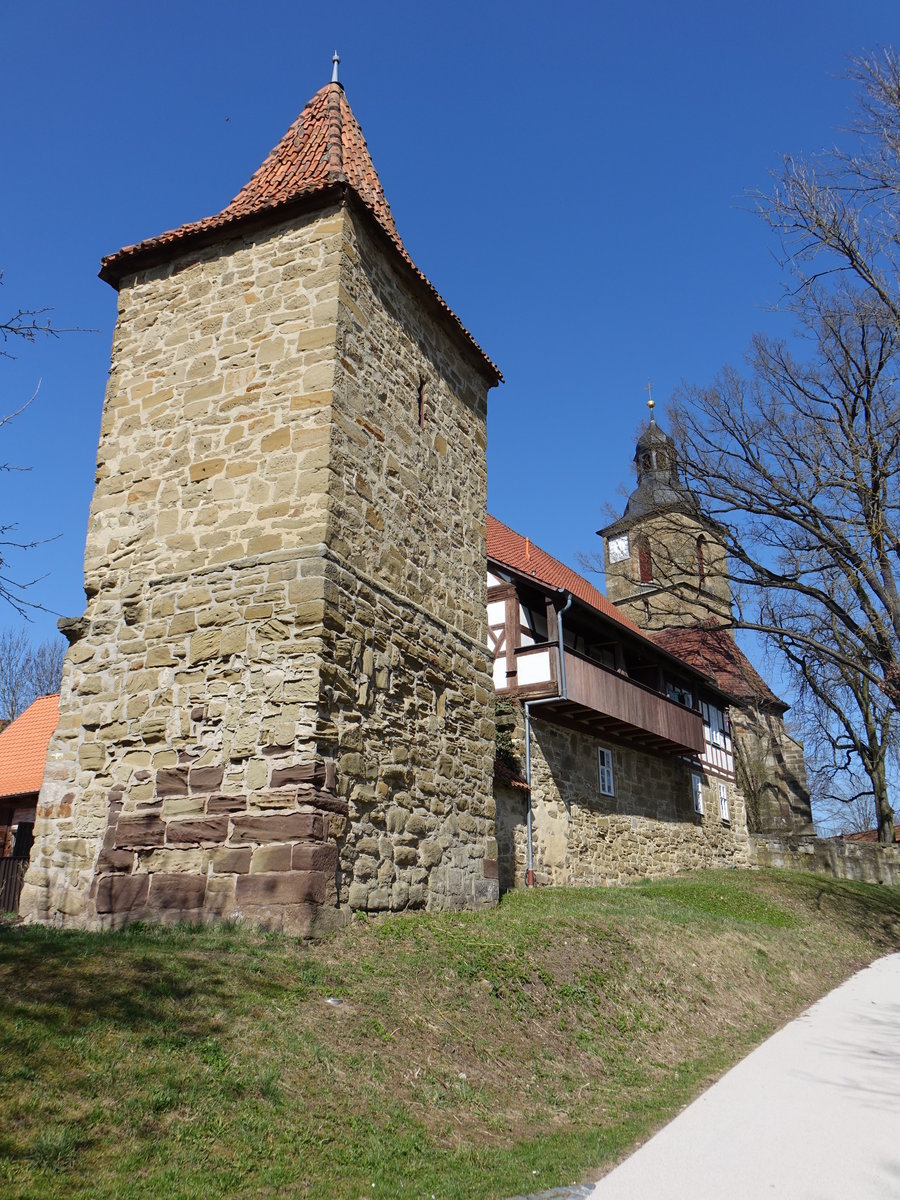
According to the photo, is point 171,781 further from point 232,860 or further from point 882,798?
point 882,798

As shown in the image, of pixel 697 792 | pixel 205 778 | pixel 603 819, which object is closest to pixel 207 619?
pixel 205 778

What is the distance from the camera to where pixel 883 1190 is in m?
3.94

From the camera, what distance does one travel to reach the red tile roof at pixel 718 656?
19.0 meters

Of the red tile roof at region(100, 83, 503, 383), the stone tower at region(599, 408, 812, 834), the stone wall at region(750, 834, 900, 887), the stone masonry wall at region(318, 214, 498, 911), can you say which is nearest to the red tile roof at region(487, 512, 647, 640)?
the stone tower at region(599, 408, 812, 834)

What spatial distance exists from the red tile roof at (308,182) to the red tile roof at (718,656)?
32.6 feet

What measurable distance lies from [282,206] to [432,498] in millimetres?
3297

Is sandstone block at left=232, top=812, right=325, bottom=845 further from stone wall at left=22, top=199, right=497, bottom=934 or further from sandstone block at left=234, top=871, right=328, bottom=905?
sandstone block at left=234, top=871, right=328, bottom=905

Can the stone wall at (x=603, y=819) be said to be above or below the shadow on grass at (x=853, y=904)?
above

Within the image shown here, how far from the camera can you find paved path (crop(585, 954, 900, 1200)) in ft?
13.2

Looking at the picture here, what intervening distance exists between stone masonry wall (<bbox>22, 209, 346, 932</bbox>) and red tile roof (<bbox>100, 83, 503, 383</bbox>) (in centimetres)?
24

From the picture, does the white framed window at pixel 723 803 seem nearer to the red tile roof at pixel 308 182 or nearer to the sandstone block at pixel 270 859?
the red tile roof at pixel 308 182

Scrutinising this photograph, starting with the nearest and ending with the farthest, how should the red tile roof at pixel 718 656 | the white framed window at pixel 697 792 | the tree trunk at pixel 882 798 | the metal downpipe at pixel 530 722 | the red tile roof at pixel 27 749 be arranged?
the metal downpipe at pixel 530 722, the red tile roof at pixel 27 749, the red tile roof at pixel 718 656, the white framed window at pixel 697 792, the tree trunk at pixel 882 798

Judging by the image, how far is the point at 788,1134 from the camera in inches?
189

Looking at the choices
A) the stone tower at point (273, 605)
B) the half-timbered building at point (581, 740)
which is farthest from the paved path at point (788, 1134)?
the half-timbered building at point (581, 740)
